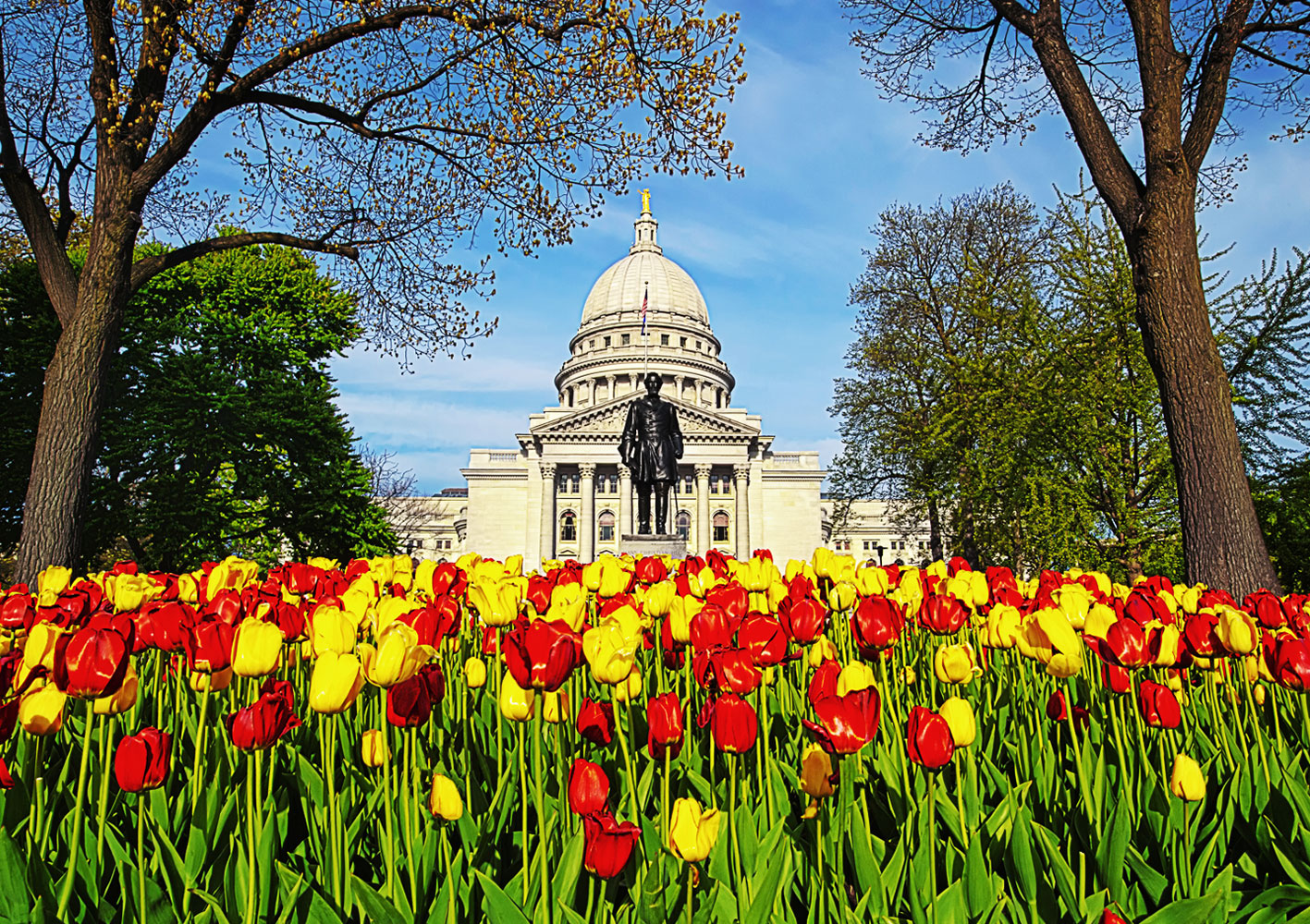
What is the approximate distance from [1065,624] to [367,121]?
465 inches

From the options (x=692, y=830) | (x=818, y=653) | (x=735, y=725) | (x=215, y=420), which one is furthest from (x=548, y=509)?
(x=692, y=830)

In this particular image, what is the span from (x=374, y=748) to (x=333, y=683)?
0.31 meters

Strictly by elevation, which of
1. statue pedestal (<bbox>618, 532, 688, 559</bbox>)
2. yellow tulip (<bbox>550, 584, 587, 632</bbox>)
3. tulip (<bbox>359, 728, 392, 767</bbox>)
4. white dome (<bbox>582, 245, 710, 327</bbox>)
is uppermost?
white dome (<bbox>582, 245, 710, 327</bbox>)

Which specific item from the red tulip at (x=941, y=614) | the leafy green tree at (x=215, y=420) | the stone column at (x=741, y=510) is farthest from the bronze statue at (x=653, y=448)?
the stone column at (x=741, y=510)

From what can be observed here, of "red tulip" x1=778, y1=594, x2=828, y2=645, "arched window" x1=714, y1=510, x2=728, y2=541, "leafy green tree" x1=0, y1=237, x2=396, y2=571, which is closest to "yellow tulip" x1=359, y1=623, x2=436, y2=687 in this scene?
"red tulip" x1=778, y1=594, x2=828, y2=645

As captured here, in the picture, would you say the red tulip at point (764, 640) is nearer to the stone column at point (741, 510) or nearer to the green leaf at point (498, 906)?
the green leaf at point (498, 906)

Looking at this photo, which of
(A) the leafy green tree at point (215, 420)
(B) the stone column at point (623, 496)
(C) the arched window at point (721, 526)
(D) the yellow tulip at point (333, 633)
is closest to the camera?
(D) the yellow tulip at point (333, 633)

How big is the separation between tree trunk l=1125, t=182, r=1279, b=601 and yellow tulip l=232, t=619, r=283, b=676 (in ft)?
28.0

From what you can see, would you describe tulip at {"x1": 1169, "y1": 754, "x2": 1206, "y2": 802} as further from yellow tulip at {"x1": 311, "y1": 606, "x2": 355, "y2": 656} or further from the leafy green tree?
the leafy green tree

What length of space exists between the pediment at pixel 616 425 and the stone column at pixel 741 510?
2.92 metres

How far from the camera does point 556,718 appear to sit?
84.2 inches

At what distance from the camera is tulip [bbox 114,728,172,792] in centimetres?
168

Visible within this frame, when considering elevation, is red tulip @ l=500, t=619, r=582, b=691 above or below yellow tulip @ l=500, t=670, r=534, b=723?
above

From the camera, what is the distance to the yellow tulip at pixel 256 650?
78.4 inches
